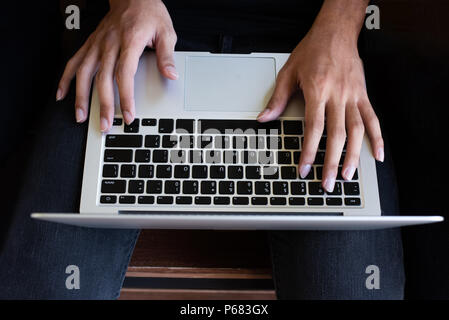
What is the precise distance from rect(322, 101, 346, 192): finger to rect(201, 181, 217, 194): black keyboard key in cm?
18

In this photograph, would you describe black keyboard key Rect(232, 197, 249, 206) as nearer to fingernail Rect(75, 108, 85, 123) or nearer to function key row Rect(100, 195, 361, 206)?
function key row Rect(100, 195, 361, 206)

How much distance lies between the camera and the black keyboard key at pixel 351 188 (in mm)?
547

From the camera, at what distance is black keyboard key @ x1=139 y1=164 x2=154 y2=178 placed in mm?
547

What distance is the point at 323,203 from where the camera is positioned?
539mm

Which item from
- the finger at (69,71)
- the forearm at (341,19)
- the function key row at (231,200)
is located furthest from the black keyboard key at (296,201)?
the finger at (69,71)

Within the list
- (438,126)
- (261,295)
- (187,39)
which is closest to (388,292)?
(438,126)

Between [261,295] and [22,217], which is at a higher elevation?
[22,217]

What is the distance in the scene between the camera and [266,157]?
559 mm

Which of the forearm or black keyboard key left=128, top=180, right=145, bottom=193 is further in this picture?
the forearm

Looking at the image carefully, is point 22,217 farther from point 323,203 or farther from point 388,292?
point 388,292

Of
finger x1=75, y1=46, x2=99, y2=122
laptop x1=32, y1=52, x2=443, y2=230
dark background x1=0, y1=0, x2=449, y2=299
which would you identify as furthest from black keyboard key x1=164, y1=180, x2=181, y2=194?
dark background x1=0, y1=0, x2=449, y2=299

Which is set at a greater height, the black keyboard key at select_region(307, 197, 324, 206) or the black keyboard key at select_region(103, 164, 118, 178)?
the black keyboard key at select_region(103, 164, 118, 178)

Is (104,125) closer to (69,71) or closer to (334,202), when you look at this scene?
(69,71)
